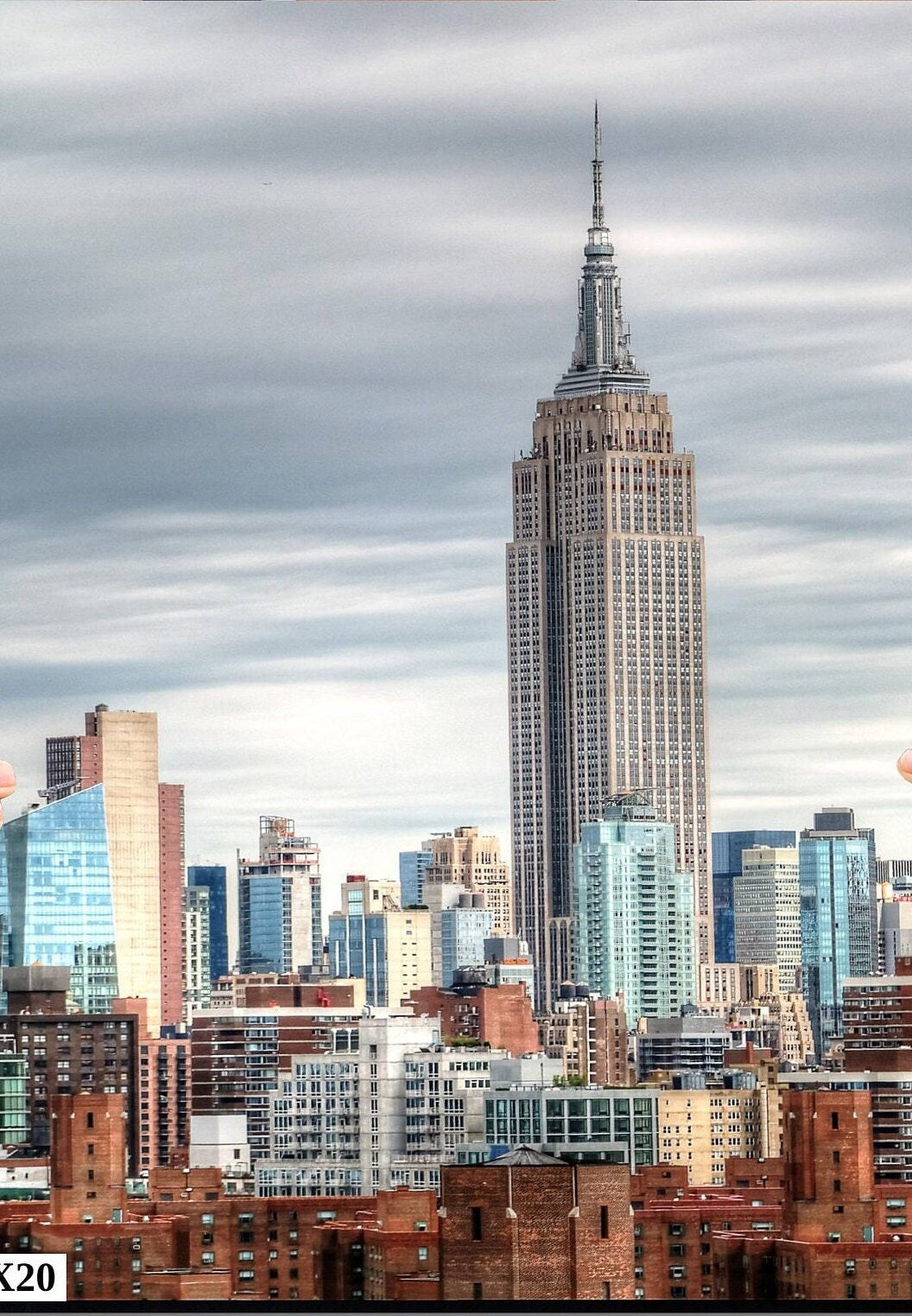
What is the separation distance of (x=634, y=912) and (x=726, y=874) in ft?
16.0

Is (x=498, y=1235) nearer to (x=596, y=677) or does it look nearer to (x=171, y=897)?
(x=171, y=897)

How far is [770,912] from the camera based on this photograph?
111 ft

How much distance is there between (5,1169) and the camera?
9188mm

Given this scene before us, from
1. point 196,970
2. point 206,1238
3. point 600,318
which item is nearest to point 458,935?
point 196,970

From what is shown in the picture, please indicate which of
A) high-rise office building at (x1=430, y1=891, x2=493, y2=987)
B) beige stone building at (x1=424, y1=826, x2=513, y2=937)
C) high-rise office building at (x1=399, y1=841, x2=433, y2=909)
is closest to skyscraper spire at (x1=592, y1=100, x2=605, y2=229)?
beige stone building at (x1=424, y1=826, x2=513, y2=937)

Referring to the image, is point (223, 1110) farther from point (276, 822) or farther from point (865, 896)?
point (865, 896)

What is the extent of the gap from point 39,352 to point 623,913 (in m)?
30.6

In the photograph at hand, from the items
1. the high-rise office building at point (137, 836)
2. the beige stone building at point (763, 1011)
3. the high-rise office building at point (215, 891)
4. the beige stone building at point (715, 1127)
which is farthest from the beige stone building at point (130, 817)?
the beige stone building at point (763, 1011)

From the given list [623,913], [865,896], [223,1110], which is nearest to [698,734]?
[623,913]

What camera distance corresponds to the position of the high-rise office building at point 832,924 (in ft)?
72.6

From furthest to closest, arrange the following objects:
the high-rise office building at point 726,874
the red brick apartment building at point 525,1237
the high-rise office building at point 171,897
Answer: the high-rise office building at point 726,874 → the high-rise office building at point 171,897 → the red brick apartment building at point 525,1237

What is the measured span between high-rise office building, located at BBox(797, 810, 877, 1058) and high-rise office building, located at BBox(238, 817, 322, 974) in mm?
Result: 3836

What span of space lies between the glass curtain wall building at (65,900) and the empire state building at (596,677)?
18.4ft

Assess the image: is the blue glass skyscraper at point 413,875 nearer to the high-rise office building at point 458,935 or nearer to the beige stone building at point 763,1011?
the high-rise office building at point 458,935
